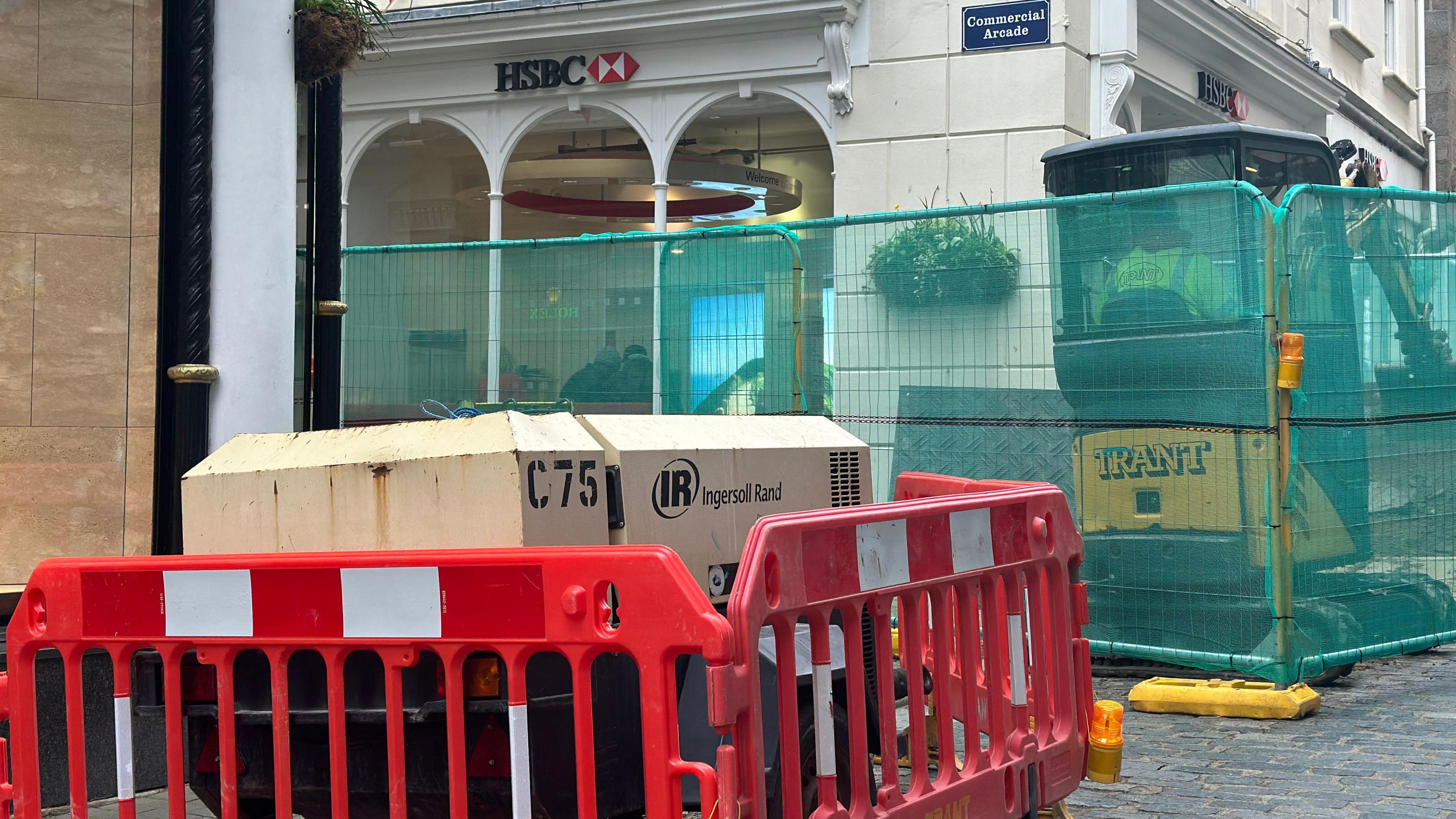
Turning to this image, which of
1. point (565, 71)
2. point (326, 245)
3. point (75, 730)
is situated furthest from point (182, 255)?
point (565, 71)

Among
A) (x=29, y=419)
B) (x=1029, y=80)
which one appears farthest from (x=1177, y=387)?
(x=1029, y=80)

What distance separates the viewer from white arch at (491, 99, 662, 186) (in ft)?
45.3

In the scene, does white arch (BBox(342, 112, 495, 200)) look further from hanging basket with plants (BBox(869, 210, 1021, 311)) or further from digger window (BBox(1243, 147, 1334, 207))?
digger window (BBox(1243, 147, 1334, 207))

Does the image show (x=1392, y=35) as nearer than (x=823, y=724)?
No

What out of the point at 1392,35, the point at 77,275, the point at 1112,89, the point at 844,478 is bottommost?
the point at 844,478

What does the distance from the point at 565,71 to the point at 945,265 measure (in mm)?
7412

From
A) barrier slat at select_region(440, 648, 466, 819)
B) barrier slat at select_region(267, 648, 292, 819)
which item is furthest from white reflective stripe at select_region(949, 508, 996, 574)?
barrier slat at select_region(267, 648, 292, 819)

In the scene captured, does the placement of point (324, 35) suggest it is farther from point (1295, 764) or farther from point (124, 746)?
point (1295, 764)

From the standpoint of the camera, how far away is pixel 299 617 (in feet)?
10.5

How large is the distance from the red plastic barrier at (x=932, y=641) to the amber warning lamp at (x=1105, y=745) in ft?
0.15

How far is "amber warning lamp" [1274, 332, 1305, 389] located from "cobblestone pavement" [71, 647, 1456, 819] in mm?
1561

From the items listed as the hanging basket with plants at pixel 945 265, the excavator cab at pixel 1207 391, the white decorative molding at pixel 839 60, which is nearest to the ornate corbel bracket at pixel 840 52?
the white decorative molding at pixel 839 60

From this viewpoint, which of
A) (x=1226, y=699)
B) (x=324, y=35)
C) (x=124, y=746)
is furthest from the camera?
(x=1226, y=699)

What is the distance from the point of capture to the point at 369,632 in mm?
3117
